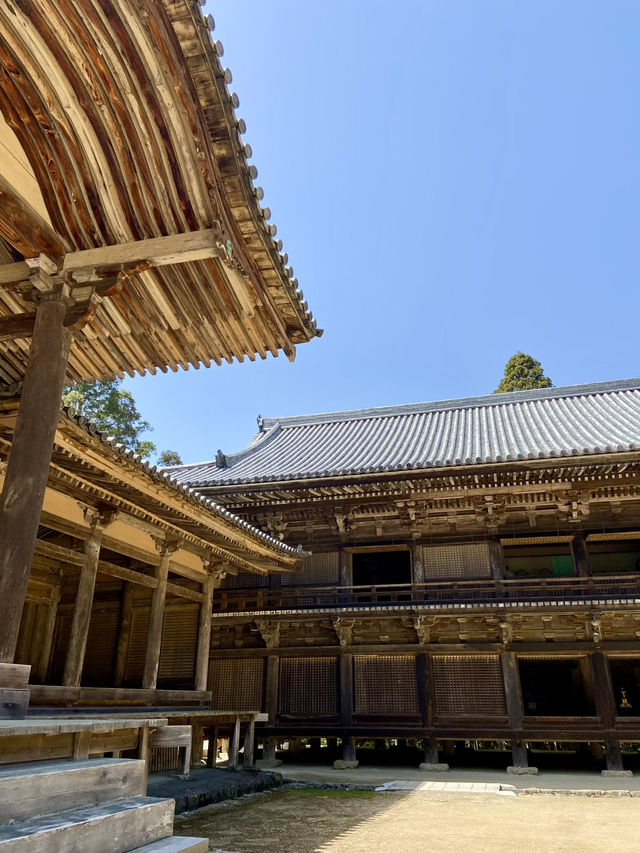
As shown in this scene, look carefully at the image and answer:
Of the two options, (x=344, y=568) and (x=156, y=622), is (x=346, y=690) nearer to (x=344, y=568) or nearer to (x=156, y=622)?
(x=344, y=568)

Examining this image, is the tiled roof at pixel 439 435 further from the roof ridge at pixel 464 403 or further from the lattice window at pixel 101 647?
the lattice window at pixel 101 647

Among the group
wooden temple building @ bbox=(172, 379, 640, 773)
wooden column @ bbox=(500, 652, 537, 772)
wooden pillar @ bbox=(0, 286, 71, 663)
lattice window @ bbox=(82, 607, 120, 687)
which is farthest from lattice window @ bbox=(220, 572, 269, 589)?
wooden pillar @ bbox=(0, 286, 71, 663)

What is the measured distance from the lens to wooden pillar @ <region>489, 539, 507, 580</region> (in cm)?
1252

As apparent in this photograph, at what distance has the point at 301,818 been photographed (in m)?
7.07

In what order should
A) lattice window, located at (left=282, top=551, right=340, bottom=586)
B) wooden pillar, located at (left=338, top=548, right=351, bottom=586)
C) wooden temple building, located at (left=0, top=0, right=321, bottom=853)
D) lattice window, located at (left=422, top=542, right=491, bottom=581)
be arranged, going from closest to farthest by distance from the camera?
wooden temple building, located at (left=0, top=0, right=321, bottom=853) → lattice window, located at (left=422, top=542, right=491, bottom=581) → wooden pillar, located at (left=338, top=548, right=351, bottom=586) → lattice window, located at (left=282, top=551, right=340, bottom=586)

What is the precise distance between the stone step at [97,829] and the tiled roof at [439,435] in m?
9.69

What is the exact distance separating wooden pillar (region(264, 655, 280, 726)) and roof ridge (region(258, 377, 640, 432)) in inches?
424

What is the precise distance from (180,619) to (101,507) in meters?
4.20

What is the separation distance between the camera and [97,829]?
249 cm

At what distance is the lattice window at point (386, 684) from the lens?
1202 centimetres

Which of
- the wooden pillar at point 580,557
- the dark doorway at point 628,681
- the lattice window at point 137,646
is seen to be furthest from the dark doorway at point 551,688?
the lattice window at point 137,646

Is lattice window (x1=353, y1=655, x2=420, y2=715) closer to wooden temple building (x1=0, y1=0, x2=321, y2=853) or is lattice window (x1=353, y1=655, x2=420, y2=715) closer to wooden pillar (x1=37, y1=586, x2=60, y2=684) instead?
wooden pillar (x1=37, y1=586, x2=60, y2=684)

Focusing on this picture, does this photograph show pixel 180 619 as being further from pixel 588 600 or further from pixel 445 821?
pixel 588 600

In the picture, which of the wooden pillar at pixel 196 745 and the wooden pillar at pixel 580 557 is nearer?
the wooden pillar at pixel 196 745
